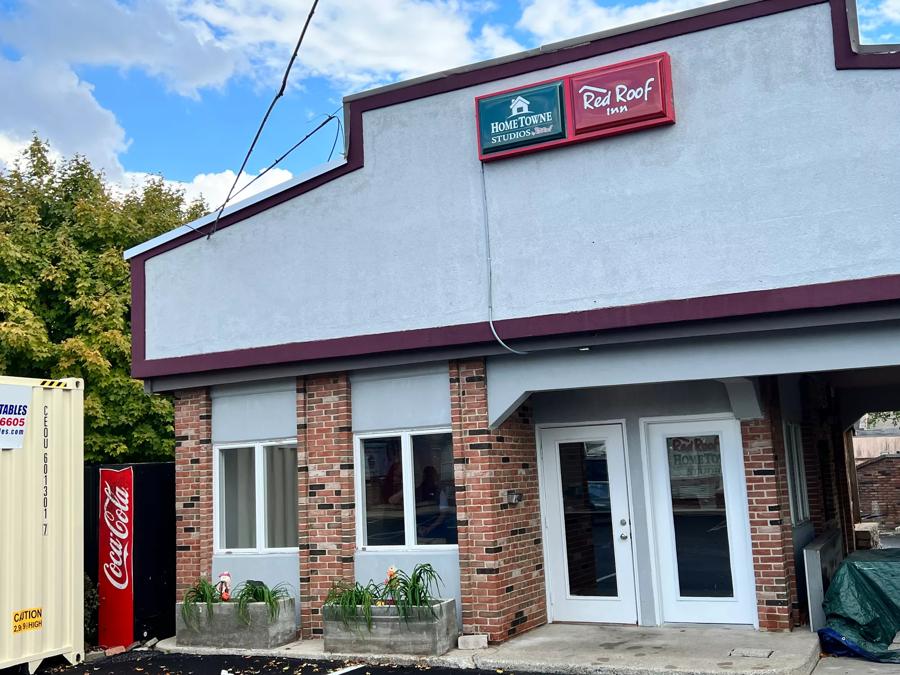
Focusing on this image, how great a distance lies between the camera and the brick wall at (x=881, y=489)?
2672 cm

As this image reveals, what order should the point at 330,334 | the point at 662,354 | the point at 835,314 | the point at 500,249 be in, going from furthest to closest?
the point at 330,334
the point at 500,249
the point at 662,354
the point at 835,314

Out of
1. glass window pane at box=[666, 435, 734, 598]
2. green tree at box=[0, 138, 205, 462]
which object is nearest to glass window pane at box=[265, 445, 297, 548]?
glass window pane at box=[666, 435, 734, 598]

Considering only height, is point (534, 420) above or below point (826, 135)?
below

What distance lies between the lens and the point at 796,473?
39.1ft

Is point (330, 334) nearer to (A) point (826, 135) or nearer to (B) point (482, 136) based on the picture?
(B) point (482, 136)

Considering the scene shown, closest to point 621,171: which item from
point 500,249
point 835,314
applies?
point 500,249

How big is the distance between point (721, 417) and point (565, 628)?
291cm

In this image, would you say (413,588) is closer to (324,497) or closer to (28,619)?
(324,497)

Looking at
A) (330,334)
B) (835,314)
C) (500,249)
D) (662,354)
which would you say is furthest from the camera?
(330,334)

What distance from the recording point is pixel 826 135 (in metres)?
8.77

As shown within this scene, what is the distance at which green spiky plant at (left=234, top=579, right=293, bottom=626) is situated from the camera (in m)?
10.8

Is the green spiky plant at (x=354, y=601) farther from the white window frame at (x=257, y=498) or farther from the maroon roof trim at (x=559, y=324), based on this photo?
the maroon roof trim at (x=559, y=324)

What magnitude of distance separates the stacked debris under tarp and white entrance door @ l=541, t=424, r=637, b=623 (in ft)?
7.04

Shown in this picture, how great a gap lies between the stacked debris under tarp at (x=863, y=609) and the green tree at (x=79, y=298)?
1540 cm
